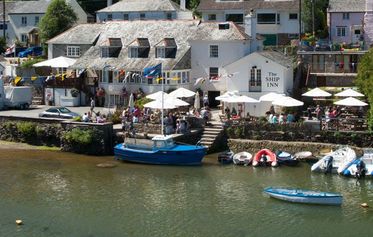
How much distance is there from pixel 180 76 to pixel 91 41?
1193cm

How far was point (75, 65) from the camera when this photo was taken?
72500 mm

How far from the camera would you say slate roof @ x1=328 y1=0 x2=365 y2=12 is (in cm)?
8588

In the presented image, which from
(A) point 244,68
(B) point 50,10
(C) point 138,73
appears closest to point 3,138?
(C) point 138,73

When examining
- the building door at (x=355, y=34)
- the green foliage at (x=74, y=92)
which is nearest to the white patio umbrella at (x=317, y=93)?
the green foliage at (x=74, y=92)

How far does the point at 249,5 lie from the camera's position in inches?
3428

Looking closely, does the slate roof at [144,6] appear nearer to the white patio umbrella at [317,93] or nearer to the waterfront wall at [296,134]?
the white patio umbrella at [317,93]

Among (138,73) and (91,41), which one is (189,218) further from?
(91,41)

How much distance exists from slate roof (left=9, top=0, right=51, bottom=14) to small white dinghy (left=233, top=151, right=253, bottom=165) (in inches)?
2402

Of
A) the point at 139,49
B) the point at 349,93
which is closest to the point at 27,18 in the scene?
the point at 139,49

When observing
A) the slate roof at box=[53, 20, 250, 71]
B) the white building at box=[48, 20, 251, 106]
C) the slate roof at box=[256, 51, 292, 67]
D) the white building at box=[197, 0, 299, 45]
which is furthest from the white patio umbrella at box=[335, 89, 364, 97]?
the white building at box=[197, 0, 299, 45]

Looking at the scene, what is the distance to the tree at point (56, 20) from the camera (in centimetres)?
9619

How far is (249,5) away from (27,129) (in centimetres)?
3614

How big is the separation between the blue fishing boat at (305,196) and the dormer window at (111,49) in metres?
32.2

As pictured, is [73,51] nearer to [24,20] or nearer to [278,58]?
[278,58]
